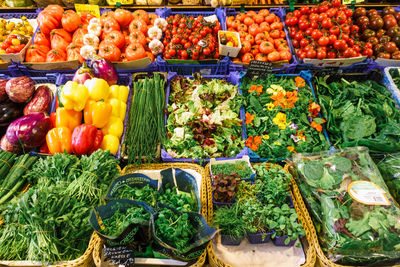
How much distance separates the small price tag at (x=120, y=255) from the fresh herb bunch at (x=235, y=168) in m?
0.91

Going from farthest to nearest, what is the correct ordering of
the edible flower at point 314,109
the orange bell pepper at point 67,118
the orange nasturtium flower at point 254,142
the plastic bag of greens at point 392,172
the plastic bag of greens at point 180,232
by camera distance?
1. the edible flower at point 314,109
2. the orange nasturtium flower at point 254,142
3. the orange bell pepper at point 67,118
4. the plastic bag of greens at point 392,172
5. the plastic bag of greens at point 180,232

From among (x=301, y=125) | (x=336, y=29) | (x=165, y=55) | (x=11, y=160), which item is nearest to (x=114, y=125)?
(x=11, y=160)

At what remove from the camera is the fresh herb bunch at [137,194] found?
5.15 ft

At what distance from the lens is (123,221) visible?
1334 mm

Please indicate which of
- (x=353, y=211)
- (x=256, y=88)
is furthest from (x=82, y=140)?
(x=353, y=211)

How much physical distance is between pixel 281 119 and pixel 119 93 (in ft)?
6.17

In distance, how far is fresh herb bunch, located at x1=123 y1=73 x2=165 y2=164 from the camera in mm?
2152

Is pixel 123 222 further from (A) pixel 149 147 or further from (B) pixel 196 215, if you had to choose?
(A) pixel 149 147

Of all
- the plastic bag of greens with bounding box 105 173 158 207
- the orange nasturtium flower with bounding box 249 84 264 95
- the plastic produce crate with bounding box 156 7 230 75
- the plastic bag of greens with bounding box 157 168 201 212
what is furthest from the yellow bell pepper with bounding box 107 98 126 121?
the orange nasturtium flower with bounding box 249 84 264 95

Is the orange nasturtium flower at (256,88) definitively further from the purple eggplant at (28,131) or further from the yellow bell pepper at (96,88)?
the purple eggplant at (28,131)

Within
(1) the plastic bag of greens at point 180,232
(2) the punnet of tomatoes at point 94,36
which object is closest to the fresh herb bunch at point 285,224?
(1) the plastic bag of greens at point 180,232

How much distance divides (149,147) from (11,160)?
1.20 metres

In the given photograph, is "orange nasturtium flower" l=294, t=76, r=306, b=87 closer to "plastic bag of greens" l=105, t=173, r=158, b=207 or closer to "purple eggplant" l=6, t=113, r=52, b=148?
"plastic bag of greens" l=105, t=173, r=158, b=207

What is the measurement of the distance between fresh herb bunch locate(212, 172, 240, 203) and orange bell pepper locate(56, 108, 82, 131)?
5.04ft
